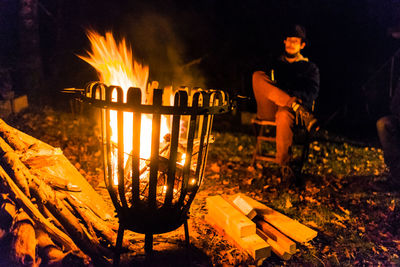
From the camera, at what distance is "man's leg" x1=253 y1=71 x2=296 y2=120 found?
13.1 ft

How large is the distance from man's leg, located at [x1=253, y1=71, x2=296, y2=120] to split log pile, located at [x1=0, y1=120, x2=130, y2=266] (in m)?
2.71

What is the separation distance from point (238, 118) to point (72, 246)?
5860 millimetres

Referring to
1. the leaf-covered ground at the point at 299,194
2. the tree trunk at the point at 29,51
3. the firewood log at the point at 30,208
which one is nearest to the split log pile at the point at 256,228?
the leaf-covered ground at the point at 299,194

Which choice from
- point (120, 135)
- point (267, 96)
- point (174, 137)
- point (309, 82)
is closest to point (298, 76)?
point (309, 82)

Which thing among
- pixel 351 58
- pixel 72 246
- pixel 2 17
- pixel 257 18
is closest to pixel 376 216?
pixel 72 246

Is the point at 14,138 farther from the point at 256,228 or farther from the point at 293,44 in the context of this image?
the point at 293,44

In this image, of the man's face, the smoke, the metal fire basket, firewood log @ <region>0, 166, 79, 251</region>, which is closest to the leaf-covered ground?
the metal fire basket

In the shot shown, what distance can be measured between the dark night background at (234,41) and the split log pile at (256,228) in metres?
5.07

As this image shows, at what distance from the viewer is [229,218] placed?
290 centimetres

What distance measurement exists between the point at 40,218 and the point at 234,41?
24.7 feet

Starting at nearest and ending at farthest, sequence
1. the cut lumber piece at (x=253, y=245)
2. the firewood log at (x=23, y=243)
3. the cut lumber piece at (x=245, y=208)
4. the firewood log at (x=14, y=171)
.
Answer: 1. the firewood log at (x=23, y=243)
2. the firewood log at (x=14, y=171)
3. the cut lumber piece at (x=253, y=245)
4. the cut lumber piece at (x=245, y=208)

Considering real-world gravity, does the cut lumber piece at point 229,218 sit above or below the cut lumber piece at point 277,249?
above

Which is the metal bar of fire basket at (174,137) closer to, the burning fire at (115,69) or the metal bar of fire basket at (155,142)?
the metal bar of fire basket at (155,142)

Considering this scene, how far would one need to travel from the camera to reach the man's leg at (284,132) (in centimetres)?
413
